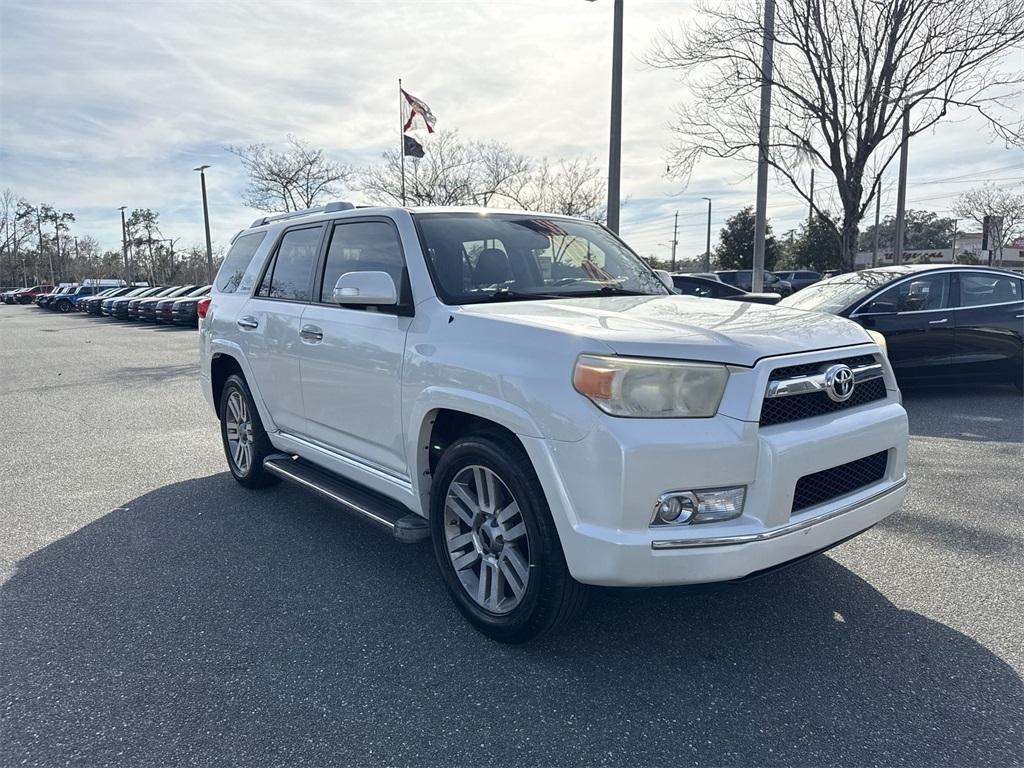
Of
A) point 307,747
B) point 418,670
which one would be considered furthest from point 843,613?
point 307,747

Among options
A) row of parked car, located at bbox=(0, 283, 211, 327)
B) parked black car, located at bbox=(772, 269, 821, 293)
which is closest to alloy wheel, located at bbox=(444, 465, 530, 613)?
row of parked car, located at bbox=(0, 283, 211, 327)

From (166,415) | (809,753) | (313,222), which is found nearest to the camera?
(809,753)

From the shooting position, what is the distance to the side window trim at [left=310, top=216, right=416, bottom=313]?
360 cm

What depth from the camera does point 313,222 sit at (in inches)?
183

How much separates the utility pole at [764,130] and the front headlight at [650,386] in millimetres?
11786

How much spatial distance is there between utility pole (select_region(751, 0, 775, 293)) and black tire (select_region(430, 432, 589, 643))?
1183 cm

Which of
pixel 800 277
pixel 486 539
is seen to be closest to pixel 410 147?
pixel 486 539

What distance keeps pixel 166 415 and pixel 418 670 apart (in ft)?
22.0

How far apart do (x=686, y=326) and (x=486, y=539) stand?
4.05 feet

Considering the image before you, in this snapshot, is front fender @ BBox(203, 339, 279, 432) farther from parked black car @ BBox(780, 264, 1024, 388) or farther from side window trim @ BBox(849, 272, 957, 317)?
side window trim @ BBox(849, 272, 957, 317)

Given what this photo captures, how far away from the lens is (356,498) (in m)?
3.86

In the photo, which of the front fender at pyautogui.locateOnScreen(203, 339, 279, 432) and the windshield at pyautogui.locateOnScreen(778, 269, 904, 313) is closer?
the front fender at pyautogui.locateOnScreen(203, 339, 279, 432)

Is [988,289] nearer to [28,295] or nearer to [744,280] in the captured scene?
[744,280]

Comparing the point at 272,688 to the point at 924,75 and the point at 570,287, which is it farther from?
the point at 924,75
